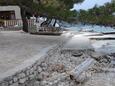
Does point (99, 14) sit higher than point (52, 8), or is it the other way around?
point (52, 8)

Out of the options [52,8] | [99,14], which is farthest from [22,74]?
[52,8]

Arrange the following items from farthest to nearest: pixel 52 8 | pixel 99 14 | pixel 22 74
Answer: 1. pixel 52 8
2. pixel 99 14
3. pixel 22 74

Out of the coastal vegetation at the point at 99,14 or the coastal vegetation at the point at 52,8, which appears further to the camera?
the coastal vegetation at the point at 52,8

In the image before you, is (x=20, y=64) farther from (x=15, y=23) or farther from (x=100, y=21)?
(x=15, y=23)

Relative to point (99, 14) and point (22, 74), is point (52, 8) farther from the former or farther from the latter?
point (22, 74)

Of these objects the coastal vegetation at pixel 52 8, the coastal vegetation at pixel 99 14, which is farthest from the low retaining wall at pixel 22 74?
the coastal vegetation at pixel 52 8

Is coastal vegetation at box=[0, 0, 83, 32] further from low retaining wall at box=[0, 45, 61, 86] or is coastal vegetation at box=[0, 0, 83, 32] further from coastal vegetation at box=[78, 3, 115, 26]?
low retaining wall at box=[0, 45, 61, 86]

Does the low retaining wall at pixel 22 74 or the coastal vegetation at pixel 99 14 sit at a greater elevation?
the coastal vegetation at pixel 99 14

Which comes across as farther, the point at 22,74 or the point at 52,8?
the point at 52,8

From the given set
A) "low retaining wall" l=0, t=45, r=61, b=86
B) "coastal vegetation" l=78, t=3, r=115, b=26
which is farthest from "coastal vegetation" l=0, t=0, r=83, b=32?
"low retaining wall" l=0, t=45, r=61, b=86

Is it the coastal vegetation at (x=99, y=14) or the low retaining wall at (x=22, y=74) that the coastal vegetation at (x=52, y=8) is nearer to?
the coastal vegetation at (x=99, y=14)

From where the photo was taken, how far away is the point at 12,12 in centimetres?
4003

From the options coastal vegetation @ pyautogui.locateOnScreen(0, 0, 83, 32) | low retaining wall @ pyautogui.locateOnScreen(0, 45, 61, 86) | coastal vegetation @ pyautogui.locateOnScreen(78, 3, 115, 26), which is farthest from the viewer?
coastal vegetation @ pyautogui.locateOnScreen(0, 0, 83, 32)

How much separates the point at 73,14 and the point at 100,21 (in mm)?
1461
